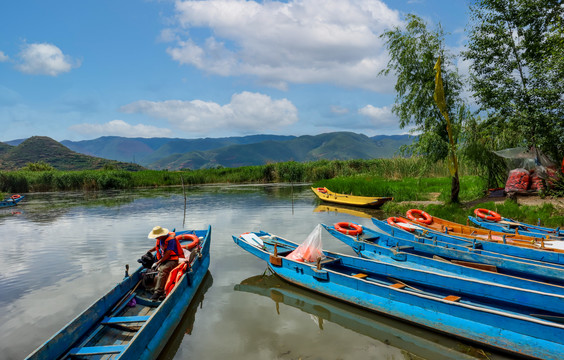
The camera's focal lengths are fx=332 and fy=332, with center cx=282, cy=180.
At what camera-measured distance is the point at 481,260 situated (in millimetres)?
8477

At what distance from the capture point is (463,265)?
27.7 feet

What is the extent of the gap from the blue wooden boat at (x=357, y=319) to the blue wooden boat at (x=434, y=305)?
299 mm

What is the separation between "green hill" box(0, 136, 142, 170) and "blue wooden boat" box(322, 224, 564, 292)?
11800cm

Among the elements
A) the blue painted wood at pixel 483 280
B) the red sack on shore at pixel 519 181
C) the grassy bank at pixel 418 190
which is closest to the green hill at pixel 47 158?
the grassy bank at pixel 418 190

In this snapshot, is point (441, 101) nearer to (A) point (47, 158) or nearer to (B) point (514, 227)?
(B) point (514, 227)

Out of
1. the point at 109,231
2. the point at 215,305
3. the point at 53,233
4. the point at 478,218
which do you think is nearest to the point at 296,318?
the point at 215,305

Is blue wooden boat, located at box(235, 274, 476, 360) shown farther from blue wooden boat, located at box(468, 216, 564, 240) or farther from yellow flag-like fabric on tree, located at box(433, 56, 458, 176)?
yellow flag-like fabric on tree, located at box(433, 56, 458, 176)

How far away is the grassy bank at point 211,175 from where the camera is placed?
120 ft

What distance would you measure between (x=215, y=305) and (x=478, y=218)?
36.5 ft

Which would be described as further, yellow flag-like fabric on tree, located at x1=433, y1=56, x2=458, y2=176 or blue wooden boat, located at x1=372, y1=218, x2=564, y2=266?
yellow flag-like fabric on tree, located at x1=433, y1=56, x2=458, y2=176

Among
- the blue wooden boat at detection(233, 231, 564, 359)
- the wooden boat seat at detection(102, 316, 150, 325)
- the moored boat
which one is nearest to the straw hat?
the wooden boat seat at detection(102, 316, 150, 325)

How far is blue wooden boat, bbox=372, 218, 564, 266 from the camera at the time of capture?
8.65 metres

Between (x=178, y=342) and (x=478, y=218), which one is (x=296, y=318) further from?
(x=478, y=218)

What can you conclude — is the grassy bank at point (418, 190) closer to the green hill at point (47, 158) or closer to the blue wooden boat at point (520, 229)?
the blue wooden boat at point (520, 229)
